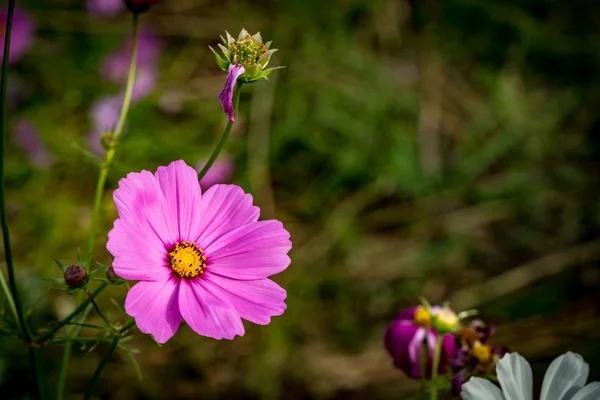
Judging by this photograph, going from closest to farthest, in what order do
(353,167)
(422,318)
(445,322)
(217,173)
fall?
1. (445,322)
2. (422,318)
3. (217,173)
4. (353,167)

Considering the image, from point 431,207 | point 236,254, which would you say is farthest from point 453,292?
point 236,254

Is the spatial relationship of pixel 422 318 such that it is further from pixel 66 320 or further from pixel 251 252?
pixel 66 320

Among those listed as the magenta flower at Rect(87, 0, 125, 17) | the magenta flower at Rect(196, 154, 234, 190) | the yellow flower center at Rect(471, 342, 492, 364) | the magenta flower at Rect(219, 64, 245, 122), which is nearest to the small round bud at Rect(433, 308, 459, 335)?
the yellow flower center at Rect(471, 342, 492, 364)

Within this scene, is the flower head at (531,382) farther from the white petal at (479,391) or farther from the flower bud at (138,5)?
the flower bud at (138,5)

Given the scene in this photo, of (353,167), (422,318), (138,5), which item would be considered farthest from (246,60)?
(353,167)

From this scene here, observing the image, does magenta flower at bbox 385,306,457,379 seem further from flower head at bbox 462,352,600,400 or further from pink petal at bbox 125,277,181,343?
pink petal at bbox 125,277,181,343

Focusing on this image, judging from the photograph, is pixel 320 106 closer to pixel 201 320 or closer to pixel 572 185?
pixel 572 185
